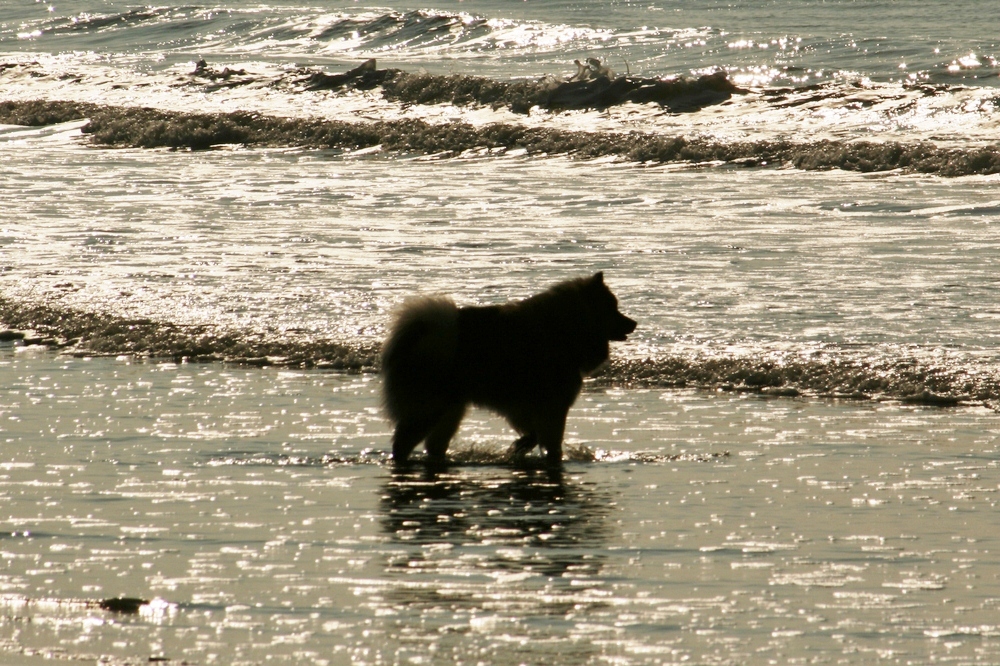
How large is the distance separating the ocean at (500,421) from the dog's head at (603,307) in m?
0.50

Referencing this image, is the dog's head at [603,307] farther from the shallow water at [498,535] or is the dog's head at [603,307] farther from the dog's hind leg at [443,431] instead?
the dog's hind leg at [443,431]

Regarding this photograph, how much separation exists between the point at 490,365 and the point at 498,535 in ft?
4.84

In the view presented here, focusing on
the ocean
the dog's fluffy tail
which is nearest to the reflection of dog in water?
the dog's fluffy tail

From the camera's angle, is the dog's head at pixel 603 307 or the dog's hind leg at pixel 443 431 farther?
the dog's head at pixel 603 307

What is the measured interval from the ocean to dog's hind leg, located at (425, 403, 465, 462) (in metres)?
0.14

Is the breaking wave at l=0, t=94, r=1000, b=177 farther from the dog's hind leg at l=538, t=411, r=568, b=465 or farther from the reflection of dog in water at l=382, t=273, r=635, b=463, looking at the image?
the dog's hind leg at l=538, t=411, r=568, b=465

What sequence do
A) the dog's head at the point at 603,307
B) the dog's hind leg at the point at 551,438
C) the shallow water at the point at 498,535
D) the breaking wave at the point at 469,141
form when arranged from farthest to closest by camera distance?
the breaking wave at the point at 469,141 < the dog's head at the point at 603,307 < the dog's hind leg at the point at 551,438 < the shallow water at the point at 498,535

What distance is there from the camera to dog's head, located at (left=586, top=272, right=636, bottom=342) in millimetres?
7000

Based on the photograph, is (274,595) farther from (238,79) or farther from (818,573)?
(238,79)

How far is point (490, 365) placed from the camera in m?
6.44

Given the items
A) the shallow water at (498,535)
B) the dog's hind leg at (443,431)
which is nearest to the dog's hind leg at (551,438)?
the shallow water at (498,535)

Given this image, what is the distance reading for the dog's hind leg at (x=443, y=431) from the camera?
6.41 m

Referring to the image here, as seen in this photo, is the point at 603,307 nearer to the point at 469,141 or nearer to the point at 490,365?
the point at 490,365

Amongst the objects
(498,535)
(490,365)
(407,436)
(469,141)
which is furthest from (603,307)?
(469,141)
